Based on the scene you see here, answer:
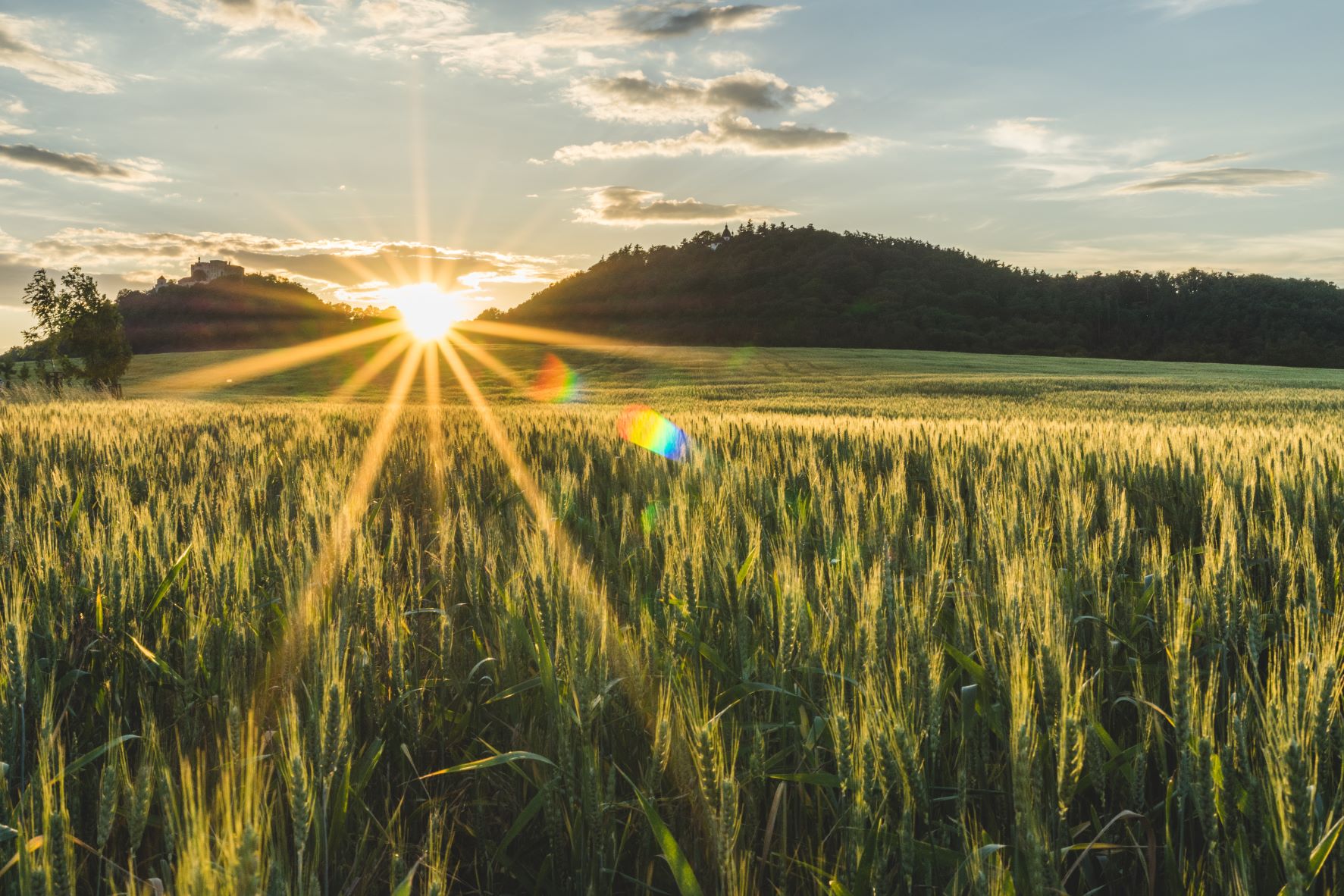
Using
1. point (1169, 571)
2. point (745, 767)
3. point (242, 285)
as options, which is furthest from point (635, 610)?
point (242, 285)

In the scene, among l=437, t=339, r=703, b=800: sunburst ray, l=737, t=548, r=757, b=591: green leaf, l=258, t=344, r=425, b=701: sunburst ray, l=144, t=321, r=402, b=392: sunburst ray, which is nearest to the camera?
l=437, t=339, r=703, b=800: sunburst ray

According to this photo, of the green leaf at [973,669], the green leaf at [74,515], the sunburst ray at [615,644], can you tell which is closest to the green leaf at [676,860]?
the sunburst ray at [615,644]

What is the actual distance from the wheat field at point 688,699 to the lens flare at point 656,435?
1770mm

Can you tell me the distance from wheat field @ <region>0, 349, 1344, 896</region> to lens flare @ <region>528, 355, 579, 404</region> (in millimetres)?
22989

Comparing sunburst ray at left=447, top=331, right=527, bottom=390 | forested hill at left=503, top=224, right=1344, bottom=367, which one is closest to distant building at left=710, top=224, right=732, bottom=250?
forested hill at left=503, top=224, right=1344, bottom=367

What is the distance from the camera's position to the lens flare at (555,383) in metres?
29.2

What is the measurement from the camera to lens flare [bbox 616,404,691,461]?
200 inches

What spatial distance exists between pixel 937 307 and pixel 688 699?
10526 cm

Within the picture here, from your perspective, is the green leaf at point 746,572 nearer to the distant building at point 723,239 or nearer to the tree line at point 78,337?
the tree line at point 78,337

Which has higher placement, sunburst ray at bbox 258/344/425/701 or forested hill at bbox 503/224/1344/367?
forested hill at bbox 503/224/1344/367

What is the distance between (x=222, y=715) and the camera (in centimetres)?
152

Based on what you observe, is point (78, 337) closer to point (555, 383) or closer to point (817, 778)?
point (555, 383)

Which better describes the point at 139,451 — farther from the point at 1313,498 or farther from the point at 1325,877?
the point at 1313,498

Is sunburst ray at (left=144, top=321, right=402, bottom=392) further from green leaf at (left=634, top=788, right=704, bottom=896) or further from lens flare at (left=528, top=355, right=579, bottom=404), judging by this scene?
green leaf at (left=634, top=788, right=704, bottom=896)
